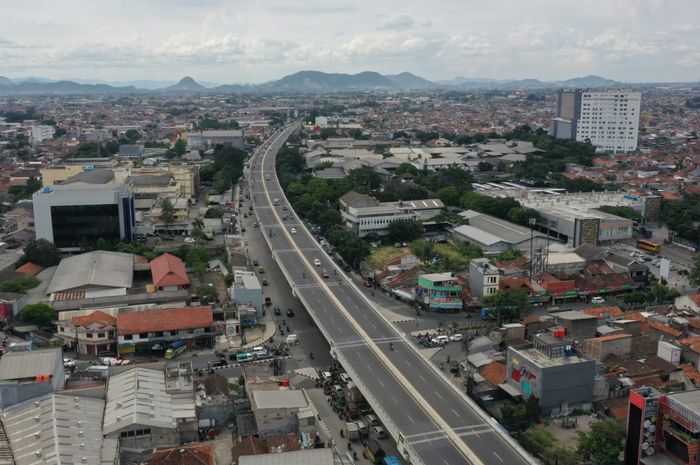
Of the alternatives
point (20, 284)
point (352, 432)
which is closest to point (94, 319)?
point (20, 284)

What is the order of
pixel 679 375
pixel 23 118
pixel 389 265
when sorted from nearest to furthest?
pixel 679 375 → pixel 389 265 → pixel 23 118

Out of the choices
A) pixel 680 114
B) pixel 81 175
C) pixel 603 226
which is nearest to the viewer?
pixel 603 226

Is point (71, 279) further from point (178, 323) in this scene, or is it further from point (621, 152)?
point (621, 152)

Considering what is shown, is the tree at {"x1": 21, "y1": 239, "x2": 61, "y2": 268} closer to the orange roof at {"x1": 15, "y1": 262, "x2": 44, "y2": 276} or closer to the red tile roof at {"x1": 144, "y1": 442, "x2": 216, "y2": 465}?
the orange roof at {"x1": 15, "y1": 262, "x2": 44, "y2": 276}

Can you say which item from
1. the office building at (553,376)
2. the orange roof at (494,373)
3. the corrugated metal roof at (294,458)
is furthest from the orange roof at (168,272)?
the office building at (553,376)

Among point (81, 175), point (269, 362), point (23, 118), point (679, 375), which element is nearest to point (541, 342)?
point (679, 375)

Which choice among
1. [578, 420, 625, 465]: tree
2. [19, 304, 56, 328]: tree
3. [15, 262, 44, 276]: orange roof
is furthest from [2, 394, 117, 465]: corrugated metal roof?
[15, 262, 44, 276]: orange roof

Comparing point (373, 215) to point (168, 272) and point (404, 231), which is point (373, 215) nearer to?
point (404, 231)
